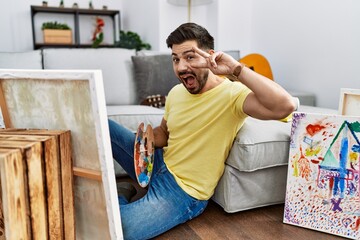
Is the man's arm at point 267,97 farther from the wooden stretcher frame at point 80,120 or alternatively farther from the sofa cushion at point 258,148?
the wooden stretcher frame at point 80,120

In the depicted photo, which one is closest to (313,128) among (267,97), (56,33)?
(267,97)

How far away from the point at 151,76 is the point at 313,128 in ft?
4.66

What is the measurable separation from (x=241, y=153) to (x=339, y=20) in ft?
4.99

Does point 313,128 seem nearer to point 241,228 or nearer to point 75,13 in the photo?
point 241,228

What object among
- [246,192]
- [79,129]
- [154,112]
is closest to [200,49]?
[79,129]

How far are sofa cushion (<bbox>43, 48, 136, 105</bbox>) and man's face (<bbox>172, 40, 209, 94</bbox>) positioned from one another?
1.26m

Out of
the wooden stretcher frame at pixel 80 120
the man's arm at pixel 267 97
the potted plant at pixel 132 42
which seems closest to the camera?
the wooden stretcher frame at pixel 80 120

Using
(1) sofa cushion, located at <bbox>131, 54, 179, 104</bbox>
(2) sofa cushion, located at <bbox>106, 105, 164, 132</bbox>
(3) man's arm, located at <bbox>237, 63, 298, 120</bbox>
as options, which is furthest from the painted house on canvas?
(1) sofa cushion, located at <bbox>131, 54, 179, 104</bbox>

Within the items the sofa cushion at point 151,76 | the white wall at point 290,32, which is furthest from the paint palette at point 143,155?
the white wall at point 290,32

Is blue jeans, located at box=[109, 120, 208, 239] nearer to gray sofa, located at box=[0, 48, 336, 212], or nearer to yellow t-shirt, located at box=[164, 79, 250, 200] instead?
yellow t-shirt, located at box=[164, 79, 250, 200]

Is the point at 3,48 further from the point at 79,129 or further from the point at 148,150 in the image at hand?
the point at 79,129

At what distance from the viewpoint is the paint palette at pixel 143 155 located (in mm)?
1283

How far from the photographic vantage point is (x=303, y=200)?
54.2 inches

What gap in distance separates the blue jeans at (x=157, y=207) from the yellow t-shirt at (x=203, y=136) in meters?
0.04
